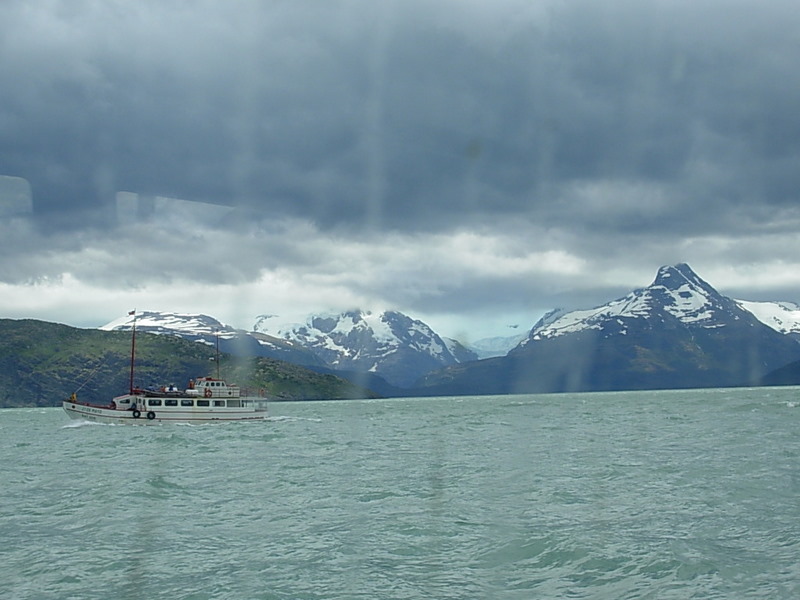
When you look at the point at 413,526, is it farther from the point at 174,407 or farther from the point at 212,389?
the point at 212,389

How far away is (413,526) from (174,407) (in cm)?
11759

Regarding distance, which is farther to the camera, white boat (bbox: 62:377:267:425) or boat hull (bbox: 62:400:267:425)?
white boat (bbox: 62:377:267:425)

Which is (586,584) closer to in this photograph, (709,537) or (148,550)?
(709,537)

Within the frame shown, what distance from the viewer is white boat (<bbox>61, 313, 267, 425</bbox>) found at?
14275 cm

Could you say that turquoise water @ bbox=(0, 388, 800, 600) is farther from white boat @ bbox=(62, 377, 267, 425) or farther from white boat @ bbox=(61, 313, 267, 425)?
white boat @ bbox=(61, 313, 267, 425)

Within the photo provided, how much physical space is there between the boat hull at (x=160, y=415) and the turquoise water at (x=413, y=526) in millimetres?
70812

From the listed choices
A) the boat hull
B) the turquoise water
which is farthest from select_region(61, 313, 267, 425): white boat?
the turquoise water

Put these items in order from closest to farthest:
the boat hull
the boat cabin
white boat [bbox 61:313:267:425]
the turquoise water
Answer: the turquoise water → the boat hull → white boat [bbox 61:313:267:425] → the boat cabin

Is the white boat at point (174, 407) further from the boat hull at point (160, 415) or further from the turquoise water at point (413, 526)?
the turquoise water at point (413, 526)

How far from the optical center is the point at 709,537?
31844 millimetres

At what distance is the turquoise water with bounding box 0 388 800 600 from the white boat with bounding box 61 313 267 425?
236ft

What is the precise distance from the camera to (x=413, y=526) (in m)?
36.0

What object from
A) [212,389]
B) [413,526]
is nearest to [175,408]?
[212,389]

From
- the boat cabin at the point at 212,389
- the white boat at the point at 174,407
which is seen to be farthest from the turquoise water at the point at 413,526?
the boat cabin at the point at 212,389
